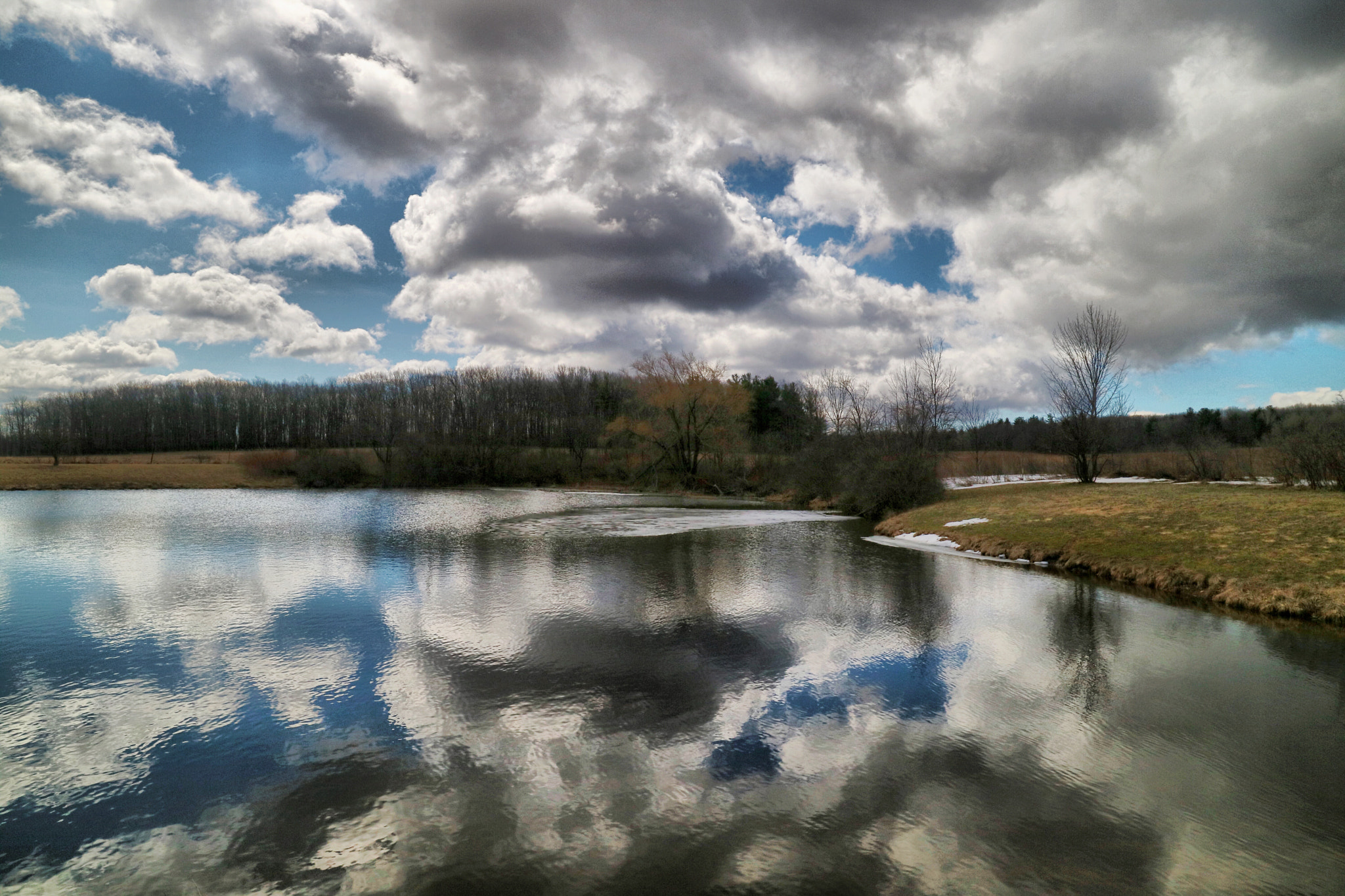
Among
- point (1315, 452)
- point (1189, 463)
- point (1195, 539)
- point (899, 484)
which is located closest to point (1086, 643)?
point (1195, 539)

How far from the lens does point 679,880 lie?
393 cm

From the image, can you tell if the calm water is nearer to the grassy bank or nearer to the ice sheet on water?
the grassy bank

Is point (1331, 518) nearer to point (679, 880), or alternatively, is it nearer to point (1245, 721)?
point (1245, 721)

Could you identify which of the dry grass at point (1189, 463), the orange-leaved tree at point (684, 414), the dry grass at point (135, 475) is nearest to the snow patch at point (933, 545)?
the dry grass at point (1189, 463)

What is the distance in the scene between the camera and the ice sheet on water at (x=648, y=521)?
23172mm

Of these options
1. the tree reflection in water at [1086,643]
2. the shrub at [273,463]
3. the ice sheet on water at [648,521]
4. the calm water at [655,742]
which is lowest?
the ice sheet on water at [648,521]

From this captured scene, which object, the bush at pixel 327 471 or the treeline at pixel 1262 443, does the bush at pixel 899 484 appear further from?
the bush at pixel 327 471

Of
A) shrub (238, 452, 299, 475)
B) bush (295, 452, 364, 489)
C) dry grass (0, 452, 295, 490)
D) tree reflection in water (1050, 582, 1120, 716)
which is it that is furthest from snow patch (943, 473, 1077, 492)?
shrub (238, 452, 299, 475)

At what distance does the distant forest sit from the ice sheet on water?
4322 millimetres

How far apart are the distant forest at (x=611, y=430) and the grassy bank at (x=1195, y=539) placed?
5.74 m

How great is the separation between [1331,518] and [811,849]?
15.9 metres

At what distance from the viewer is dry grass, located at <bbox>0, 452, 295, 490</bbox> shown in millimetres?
49000

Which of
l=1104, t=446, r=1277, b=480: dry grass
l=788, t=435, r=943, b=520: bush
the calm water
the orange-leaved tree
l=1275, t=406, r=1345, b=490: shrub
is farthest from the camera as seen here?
the orange-leaved tree

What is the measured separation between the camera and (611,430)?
4828cm
